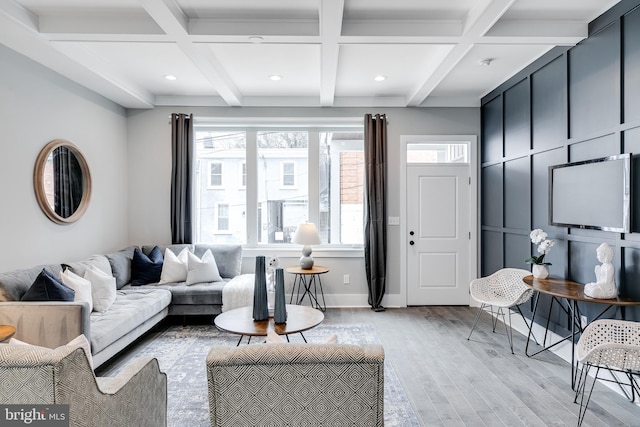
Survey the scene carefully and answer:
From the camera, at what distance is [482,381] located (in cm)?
276

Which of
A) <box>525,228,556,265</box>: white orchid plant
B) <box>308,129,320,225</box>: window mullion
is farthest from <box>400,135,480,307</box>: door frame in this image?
<box>525,228,556,265</box>: white orchid plant

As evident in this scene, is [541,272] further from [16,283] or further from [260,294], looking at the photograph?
[16,283]

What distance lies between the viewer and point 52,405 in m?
1.21

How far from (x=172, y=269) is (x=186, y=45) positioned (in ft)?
7.83

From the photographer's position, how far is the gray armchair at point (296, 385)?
1.22 metres

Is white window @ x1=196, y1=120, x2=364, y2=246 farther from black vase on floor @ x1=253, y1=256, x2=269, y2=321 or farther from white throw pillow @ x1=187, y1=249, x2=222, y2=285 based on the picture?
black vase on floor @ x1=253, y1=256, x2=269, y2=321

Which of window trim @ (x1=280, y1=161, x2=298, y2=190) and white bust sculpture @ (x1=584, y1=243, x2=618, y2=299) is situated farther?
window trim @ (x1=280, y1=161, x2=298, y2=190)

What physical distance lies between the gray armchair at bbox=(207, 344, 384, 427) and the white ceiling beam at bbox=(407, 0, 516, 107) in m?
2.40

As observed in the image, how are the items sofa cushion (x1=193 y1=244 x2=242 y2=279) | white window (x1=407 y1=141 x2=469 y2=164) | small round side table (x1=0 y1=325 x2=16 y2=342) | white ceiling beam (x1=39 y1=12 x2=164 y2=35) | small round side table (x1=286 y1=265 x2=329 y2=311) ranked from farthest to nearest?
white window (x1=407 y1=141 x2=469 y2=164) → small round side table (x1=286 y1=265 x2=329 y2=311) → sofa cushion (x1=193 y1=244 x2=242 y2=279) → white ceiling beam (x1=39 y1=12 x2=164 y2=35) → small round side table (x1=0 y1=325 x2=16 y2=342)

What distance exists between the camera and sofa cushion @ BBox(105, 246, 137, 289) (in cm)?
390

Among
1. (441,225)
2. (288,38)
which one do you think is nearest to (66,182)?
(288,38)

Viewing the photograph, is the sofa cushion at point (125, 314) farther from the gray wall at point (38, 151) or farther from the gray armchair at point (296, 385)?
the gray armchair at point (296, 385)

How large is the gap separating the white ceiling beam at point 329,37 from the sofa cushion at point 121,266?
9.50 feet

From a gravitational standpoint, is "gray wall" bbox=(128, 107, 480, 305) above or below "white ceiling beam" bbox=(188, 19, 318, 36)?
below
